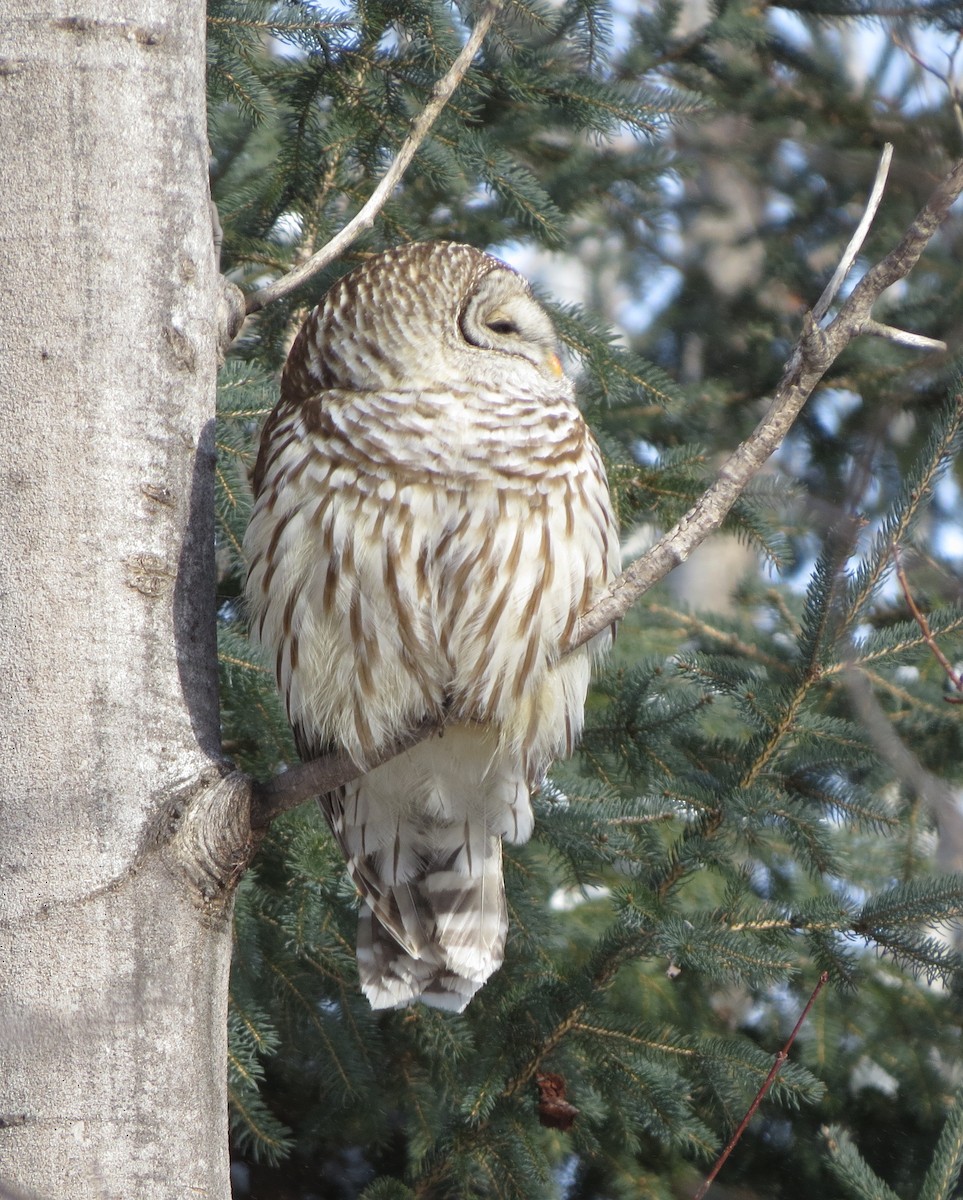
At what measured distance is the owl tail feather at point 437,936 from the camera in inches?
118

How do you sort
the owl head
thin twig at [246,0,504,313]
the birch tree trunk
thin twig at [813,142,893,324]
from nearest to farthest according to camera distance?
the birch tree trunk < thin twig at [813,142,893,324] < thin twig at [246,0,504,313] < the owl head

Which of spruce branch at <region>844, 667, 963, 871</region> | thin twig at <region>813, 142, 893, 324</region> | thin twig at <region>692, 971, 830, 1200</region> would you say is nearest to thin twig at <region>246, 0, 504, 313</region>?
thin twig at <region>813, 142, 893, 324</region>

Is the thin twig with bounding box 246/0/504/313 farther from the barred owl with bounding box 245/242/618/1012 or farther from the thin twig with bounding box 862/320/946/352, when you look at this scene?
the thin twig with bounding box 862/320/946/352

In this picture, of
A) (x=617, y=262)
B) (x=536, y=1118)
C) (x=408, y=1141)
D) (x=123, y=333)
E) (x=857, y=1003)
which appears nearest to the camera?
(x=123, y=333)

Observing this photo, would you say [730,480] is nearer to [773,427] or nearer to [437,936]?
[773,427]

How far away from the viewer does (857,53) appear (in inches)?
361

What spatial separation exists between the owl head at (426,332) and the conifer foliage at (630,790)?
1.13 ft

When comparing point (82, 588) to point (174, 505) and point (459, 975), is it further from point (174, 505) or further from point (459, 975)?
point (459, 975)

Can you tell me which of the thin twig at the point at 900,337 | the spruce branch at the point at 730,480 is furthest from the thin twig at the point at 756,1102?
the thin twig at the point at 900,337

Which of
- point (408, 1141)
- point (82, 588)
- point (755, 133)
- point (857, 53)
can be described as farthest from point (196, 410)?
point (857, 53)

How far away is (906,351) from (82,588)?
11.5 ft

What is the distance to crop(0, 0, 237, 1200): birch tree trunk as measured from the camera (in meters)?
1.76

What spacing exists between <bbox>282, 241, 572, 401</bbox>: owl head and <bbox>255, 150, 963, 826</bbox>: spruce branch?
73 centimetres

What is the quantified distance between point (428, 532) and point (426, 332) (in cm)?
47
